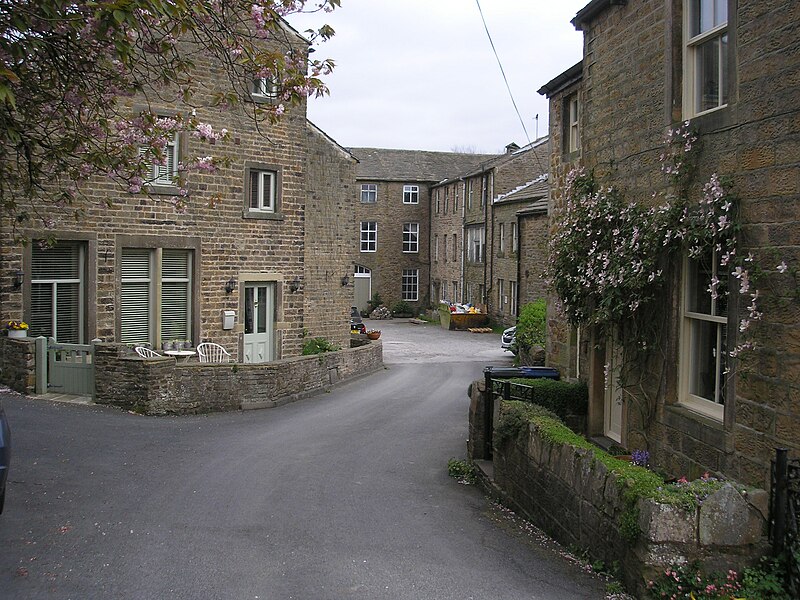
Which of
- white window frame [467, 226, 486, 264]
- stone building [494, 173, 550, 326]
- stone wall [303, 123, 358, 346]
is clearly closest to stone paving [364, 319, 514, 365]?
stone building [494, 173, 550, 326]

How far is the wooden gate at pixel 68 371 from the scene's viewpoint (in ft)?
54.2

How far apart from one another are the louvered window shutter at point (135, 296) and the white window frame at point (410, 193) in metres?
37.0

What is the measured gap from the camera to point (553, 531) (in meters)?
8.15

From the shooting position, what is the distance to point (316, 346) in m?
23.8

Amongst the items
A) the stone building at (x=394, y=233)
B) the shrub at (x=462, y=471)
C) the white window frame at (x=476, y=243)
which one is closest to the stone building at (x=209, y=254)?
the shrub at (x=462, y=471)

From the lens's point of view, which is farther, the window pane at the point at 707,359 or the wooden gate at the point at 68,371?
the wooden gate at the point at 68,371

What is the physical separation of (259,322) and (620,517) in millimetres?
16525

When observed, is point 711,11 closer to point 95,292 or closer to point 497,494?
point 497,494

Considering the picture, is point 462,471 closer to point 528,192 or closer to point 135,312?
point 135,312

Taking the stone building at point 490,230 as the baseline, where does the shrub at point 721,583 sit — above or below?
below

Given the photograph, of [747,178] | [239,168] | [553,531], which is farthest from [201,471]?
[239,168]

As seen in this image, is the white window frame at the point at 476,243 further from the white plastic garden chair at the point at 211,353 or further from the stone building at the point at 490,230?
the white plastic garden chair at the point at 211,353

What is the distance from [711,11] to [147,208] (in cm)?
1410

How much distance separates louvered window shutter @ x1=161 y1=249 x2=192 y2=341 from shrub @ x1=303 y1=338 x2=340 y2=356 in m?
3.93
